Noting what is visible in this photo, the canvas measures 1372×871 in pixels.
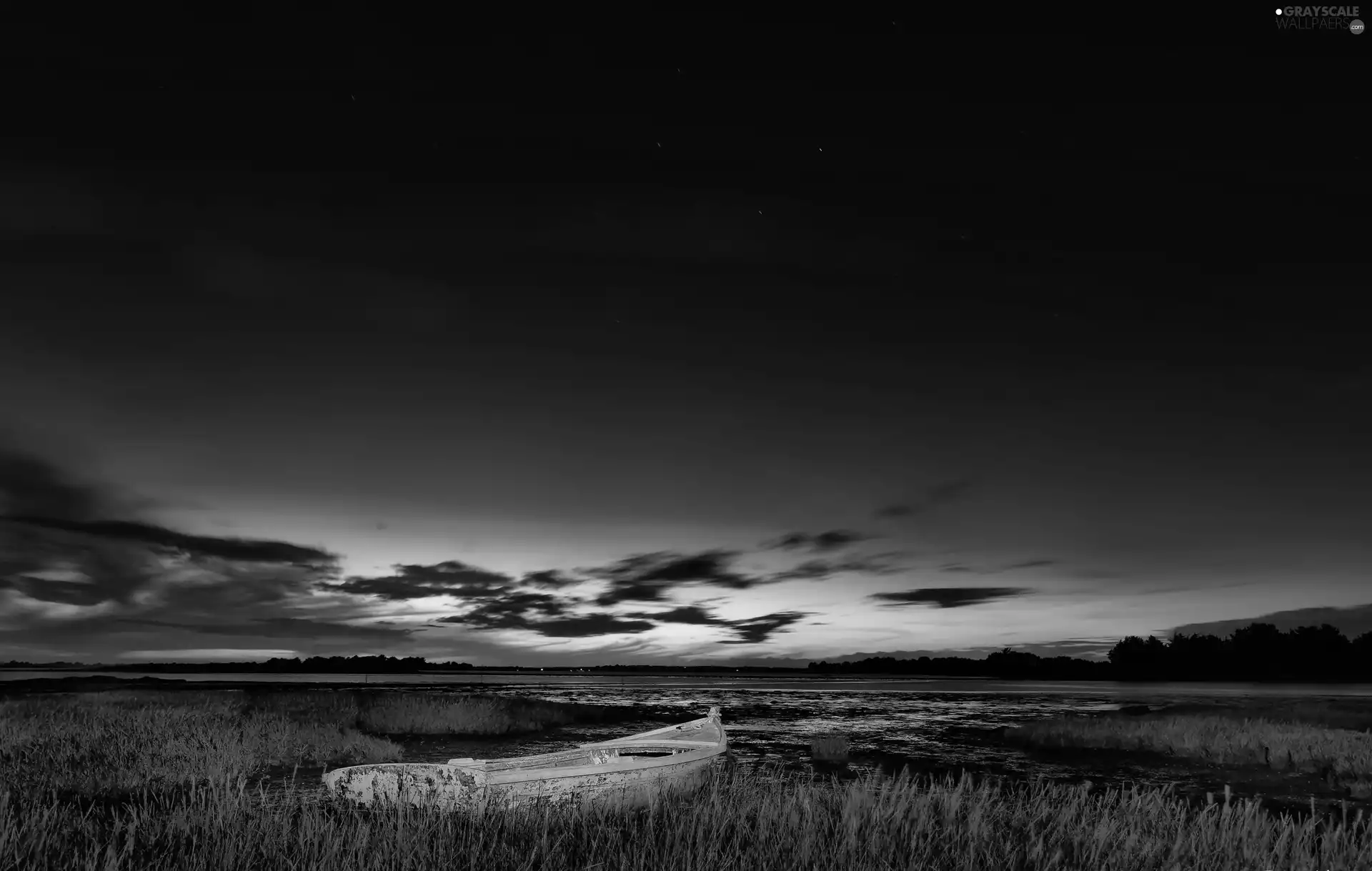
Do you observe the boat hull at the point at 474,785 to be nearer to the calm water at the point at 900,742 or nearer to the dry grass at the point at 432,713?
the calm water at the point at 900,742

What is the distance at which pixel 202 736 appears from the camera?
19938mm

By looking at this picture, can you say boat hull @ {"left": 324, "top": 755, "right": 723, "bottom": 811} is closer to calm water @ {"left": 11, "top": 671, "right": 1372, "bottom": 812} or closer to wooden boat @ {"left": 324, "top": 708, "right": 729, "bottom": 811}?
wooden boat @ {"left": 324, "top": 708, "right": 729, "bottom": 811}

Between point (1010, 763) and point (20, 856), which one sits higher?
point (20, 856)

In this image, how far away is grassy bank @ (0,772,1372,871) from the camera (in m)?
7.32

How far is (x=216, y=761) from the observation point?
1819cm

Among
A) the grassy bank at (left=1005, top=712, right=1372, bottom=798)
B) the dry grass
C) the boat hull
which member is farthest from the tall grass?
the grassy bank at (left=1005, top=712, right=1372, bottom=798)

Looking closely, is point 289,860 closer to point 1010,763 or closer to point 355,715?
point 1010,763

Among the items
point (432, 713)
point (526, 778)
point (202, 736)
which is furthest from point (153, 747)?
point (432, 713)

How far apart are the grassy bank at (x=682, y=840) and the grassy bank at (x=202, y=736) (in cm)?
109

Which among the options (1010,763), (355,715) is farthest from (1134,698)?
(355,715)

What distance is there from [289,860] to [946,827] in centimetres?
661

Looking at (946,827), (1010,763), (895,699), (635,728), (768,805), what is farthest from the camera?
(895,699)

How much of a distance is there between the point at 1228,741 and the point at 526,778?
85.8 ft

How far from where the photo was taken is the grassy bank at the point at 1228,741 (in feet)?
77.8
